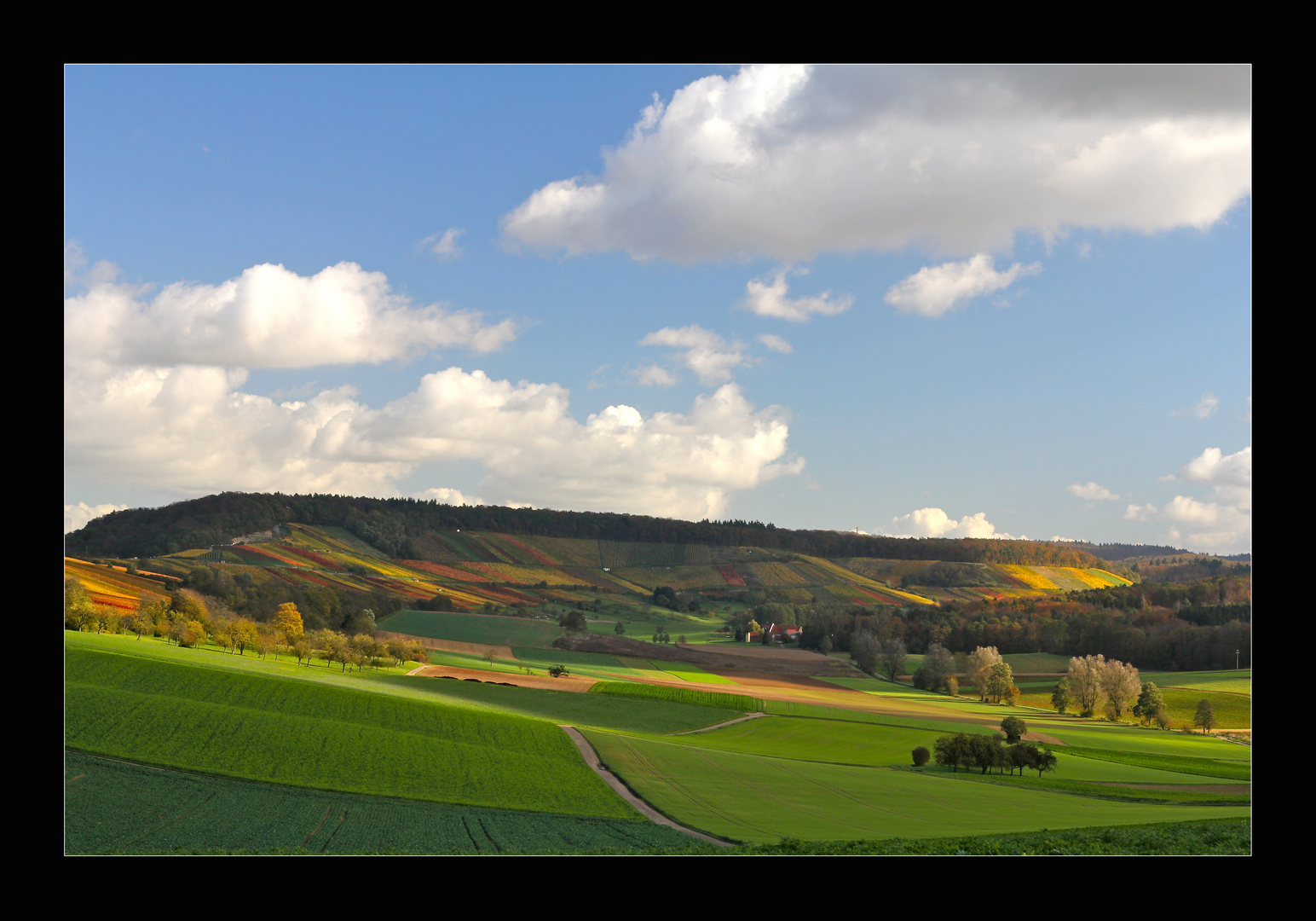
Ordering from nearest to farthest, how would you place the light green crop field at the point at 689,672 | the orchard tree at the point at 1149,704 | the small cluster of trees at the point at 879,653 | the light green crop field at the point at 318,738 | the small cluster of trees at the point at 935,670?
1. the light green crop field at the point at 318,738
2. the orchard tree at the point at 1149,704
3. the small cluster of trees at the point at 935,670
4. the small cluster of trees at the point at 879,653
5. the light green crop field at the point at 689,672

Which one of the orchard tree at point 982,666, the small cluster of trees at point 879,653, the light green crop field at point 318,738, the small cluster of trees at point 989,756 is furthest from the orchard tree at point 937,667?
the light green crop field at point 318,738

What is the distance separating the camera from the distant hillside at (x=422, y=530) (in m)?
71.4

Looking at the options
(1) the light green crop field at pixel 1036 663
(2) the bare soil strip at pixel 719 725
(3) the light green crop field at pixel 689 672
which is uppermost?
(1) the light green crop field at pixel 1036 663

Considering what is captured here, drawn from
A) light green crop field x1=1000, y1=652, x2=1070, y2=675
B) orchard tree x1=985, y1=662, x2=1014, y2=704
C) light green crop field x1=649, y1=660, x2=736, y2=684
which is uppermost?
light green crop field x1=1000, y1=652, x2=1070, y2=675

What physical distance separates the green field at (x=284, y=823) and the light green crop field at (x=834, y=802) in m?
2.38

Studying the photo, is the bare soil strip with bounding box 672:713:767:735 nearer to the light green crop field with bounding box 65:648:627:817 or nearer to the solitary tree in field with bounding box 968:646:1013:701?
the light green crop field with bounding box 65:648:627:817

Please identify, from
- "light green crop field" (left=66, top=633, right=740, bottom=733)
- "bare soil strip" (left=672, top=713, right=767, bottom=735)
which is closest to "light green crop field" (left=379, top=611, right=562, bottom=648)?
"light green crop field" (left=66, top=633, right=740, bottom=733)

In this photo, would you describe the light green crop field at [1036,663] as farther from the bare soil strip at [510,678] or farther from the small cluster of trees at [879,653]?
the bare soil strip at [510,678]

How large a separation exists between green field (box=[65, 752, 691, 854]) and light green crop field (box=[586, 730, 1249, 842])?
7.81 feet

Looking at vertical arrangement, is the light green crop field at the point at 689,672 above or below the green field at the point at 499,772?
below

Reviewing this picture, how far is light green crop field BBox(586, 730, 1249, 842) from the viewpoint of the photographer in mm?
20781

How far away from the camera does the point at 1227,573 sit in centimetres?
3394

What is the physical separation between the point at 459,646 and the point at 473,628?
5446 millimetres
